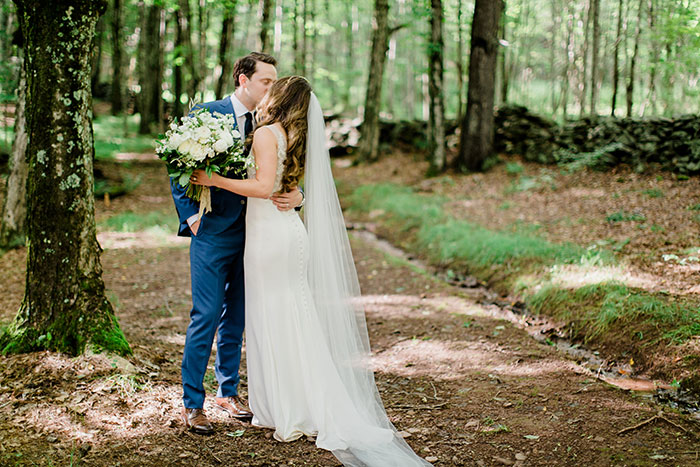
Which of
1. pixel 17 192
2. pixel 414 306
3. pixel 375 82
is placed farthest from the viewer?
pixel 375 82

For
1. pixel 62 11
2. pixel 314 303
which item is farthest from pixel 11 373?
pixel 62 11

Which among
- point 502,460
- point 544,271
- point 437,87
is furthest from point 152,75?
point 502,460

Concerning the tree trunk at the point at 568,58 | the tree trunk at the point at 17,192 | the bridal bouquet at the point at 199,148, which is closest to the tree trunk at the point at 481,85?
the tree trunk at the point at 568,58

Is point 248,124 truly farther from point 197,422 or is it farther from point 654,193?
point 654,193

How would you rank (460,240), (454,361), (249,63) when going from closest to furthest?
(249,63), (454,361), (460,240)

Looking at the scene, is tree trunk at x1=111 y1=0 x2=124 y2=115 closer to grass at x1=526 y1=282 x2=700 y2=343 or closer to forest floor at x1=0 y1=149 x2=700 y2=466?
forest floor at x1=0 y1=149 x2=700 y2=466

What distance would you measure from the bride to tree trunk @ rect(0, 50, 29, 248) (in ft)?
19.2

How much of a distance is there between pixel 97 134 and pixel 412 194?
13.6 meters

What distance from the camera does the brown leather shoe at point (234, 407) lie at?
3.92 metres

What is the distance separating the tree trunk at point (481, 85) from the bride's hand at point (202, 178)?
466 inches

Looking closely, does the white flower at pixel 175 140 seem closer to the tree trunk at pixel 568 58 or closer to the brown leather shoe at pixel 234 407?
the brown leather shoe at pixel 234 407

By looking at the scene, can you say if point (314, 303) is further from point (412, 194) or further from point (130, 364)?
point (412, 194)

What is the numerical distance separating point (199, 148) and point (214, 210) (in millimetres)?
557

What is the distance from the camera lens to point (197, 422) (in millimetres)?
3602
